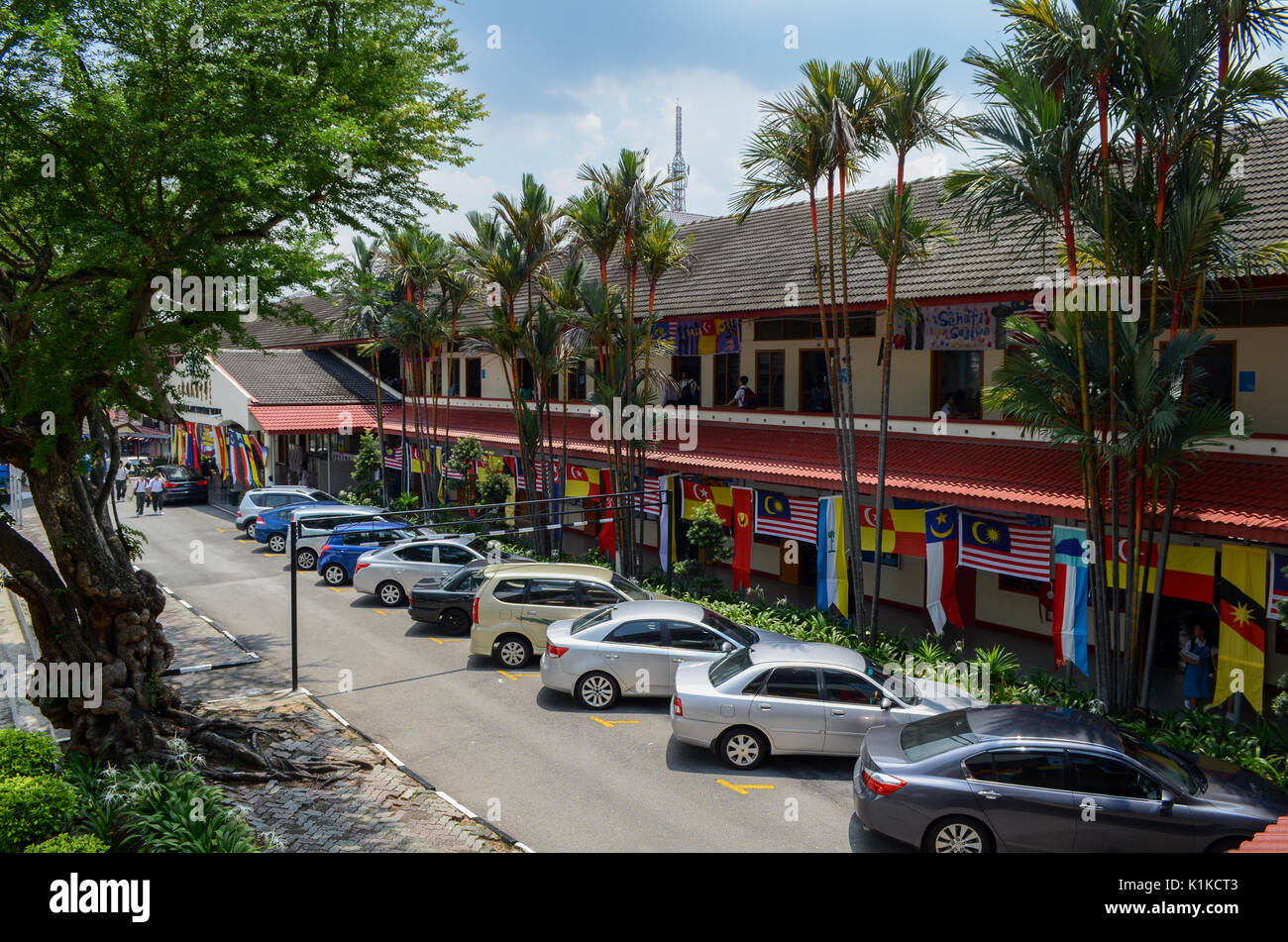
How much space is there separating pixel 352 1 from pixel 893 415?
39.1 ft

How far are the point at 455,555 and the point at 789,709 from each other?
11.4 metres

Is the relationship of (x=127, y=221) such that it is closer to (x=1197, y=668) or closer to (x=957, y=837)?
(x=957, y=837)

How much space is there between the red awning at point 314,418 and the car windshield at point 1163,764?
95.8 ft

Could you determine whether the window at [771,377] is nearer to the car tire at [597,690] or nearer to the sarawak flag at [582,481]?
the sarawak flag at [582,481]

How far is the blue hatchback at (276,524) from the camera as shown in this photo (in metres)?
27.4

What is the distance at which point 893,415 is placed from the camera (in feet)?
61.2

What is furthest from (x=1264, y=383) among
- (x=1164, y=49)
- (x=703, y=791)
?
(x=703, y=791)

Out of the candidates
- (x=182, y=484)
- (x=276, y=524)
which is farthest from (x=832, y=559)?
(x=182, y=484)

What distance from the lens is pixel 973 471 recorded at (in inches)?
627

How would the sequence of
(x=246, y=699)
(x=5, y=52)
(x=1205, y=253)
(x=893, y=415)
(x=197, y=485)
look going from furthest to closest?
1. (x=197, y=485)
2. (x=893, y=415)
3. (x=246, y=699)
4. (x=1205, y=253)
5. (x=5, y=52)

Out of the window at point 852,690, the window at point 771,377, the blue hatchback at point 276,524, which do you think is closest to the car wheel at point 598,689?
the window at point 852,690

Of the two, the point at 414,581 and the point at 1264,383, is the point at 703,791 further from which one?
the point at 414,581

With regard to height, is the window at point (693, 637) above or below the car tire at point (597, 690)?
above

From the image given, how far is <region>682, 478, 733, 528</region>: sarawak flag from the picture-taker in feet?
67.4
